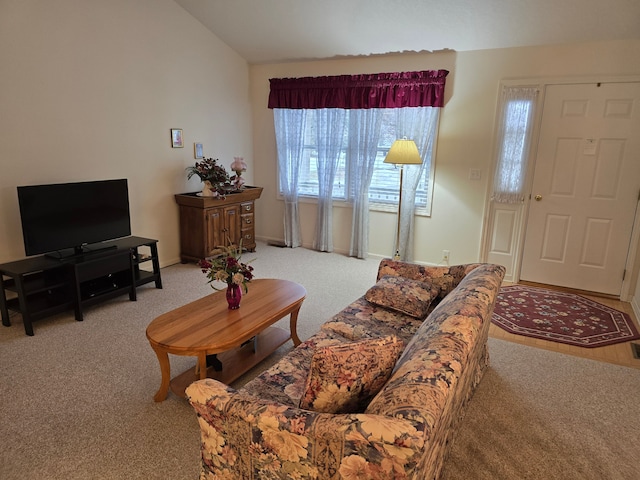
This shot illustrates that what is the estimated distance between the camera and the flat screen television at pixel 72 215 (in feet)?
10.9

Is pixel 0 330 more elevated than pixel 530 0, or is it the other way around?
pixel 530 0

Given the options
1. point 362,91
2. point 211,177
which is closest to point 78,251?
point 211,177

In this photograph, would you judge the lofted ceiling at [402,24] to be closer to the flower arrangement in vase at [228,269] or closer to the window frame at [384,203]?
the window frame at [384,203]

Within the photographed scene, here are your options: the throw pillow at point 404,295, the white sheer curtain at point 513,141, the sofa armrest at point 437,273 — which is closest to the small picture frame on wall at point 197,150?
the sofa armrest at point 437,273

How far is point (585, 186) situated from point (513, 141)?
2.75 ft

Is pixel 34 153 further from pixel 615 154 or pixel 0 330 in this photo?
pixel 615 154

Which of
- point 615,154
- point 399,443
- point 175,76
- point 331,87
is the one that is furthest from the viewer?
point 331,87

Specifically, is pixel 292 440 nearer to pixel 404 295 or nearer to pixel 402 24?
pixel 404 295

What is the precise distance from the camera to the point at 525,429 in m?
2.26

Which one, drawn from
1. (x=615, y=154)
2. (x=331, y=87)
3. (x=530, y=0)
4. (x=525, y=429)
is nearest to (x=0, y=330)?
(x=525, y=429)

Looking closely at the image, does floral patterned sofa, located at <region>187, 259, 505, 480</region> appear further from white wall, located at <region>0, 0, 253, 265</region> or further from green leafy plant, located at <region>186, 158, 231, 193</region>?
green leafy plant, located at <region>186, 158, 231, 193</region>

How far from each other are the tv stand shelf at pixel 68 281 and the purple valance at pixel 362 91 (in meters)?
2.75

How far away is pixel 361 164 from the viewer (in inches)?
207

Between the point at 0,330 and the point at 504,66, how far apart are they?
17.1 ft
